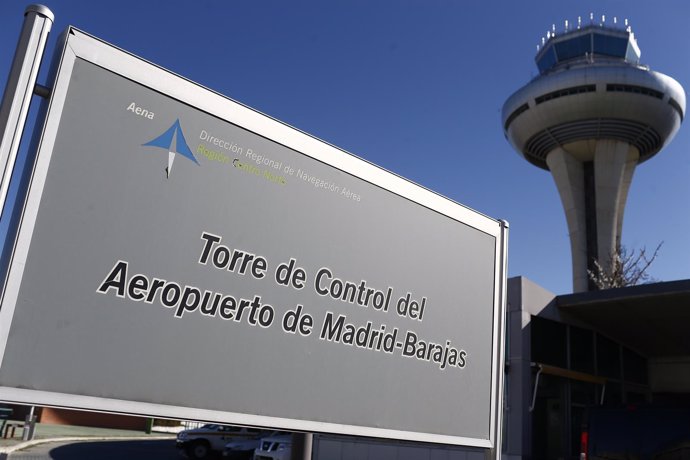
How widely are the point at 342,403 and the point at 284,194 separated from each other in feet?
4.87

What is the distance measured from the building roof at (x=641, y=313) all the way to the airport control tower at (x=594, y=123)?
A: 3551cm

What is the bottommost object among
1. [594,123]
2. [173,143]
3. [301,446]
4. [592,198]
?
[301,446]

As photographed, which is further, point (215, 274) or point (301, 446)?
point (301, 446)

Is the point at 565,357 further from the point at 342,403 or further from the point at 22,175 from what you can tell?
the point at 22,175

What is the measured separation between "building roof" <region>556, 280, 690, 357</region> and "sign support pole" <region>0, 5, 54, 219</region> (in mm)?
15055

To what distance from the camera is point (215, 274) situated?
358cm

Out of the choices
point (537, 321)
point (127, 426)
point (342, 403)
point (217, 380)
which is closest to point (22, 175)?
point (217, 380)

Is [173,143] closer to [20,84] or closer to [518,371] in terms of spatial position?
[20,84]

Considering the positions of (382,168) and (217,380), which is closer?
(217,380)

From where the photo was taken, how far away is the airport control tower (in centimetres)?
5238

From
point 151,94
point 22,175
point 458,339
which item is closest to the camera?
point 22,175

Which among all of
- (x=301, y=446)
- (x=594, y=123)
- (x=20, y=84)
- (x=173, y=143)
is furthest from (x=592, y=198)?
(x=20, y=84)

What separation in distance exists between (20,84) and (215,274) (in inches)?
56.6

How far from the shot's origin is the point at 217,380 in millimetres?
3479
